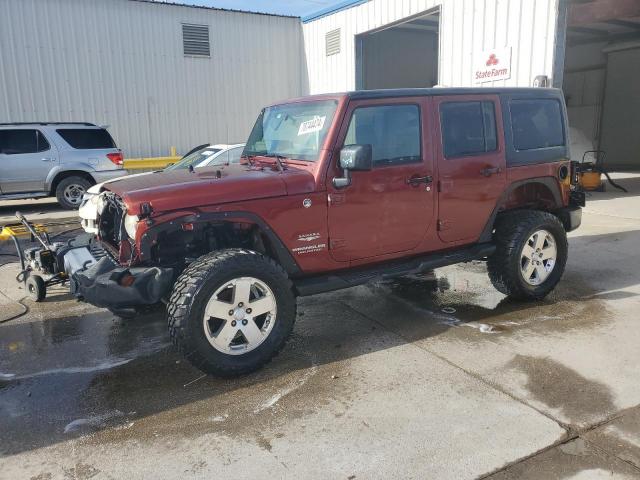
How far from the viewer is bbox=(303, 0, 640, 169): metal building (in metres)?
10.5

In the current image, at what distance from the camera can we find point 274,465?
2688mm

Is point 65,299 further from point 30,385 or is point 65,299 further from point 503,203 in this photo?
point 503,203

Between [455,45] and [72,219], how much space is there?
9167 millimetres

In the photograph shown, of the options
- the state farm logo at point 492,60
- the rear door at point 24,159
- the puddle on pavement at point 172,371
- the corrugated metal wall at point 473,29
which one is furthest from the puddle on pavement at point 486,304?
the rear door at point 24,159

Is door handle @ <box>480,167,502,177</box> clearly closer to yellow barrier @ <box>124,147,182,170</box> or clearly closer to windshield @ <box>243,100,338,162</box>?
windshield @ <box>243,100,338,162</box>

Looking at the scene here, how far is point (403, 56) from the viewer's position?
61.7ft

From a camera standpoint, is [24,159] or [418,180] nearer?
[418,180]

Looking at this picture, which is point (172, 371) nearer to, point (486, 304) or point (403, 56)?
point (486, 304)

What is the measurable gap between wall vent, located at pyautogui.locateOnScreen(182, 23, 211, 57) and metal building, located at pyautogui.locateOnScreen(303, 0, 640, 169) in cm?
339

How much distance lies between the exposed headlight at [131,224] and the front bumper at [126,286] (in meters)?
0.24

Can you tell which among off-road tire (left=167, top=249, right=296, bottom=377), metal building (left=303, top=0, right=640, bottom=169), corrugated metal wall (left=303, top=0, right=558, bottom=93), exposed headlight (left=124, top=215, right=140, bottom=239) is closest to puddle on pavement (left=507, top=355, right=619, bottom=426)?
off-road tire (left=167, top=249, right=296, bottom=377)

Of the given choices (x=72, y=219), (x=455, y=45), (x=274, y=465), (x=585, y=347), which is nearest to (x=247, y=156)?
(x=274, y=465)

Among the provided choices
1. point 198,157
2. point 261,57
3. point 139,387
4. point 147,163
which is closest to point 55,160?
point 147,163

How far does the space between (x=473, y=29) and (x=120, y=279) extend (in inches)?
420
